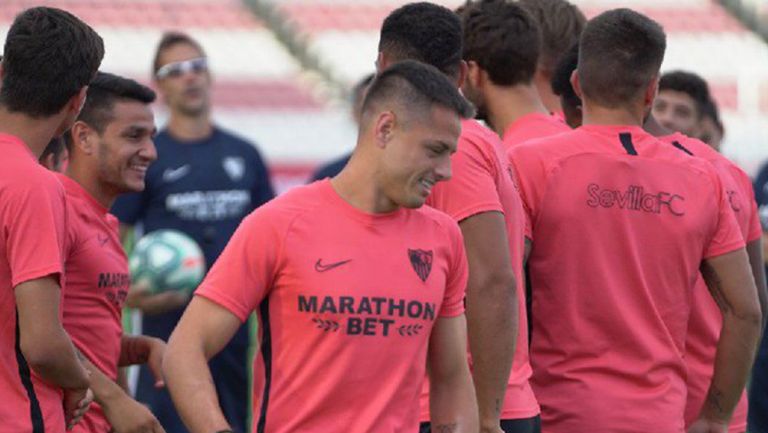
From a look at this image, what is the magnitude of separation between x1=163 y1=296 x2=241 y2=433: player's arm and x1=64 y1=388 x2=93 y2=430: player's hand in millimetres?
709

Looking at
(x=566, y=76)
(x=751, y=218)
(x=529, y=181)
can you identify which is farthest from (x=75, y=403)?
(x=751, y=218)

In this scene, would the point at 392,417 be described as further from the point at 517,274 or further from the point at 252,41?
the point at 252,41

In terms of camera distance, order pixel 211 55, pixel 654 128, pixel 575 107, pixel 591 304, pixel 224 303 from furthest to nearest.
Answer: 1. pixel 211 55
2. pixel 575 107
3. pixel 654 128
4. pixel 591 304
5. pixel 224 303

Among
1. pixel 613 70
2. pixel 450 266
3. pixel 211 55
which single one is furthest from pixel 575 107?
pixel 211 55

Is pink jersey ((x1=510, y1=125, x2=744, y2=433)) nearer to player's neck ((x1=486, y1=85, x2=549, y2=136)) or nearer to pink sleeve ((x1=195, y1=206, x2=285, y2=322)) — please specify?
player's neck ((x1=486, y1=85, x2=549, y2=136))

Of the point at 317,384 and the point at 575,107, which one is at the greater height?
the point at 575,107

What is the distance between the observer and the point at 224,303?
4469 millimetres

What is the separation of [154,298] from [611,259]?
12.4ft

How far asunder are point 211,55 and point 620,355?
588 inches

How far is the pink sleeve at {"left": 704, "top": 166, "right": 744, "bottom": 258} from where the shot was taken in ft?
19.3

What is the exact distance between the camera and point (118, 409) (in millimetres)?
5512

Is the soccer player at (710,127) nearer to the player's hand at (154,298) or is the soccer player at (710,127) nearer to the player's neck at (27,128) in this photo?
the player's hand at (154,298)

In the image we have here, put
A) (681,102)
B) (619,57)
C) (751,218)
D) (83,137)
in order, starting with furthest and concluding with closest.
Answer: (681,102), (751,218), (83,137), (619,57)

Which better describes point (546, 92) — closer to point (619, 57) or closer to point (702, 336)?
point (702, 336)
